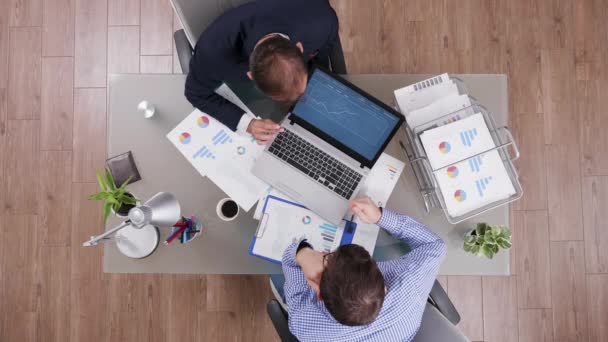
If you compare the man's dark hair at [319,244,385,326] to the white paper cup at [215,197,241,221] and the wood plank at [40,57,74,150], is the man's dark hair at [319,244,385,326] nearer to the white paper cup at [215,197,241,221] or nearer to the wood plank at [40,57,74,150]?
the white paper cup at [215,197,241,221]

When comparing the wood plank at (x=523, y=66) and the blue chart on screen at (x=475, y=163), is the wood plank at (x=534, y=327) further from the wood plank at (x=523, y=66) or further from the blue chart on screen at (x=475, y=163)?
the blue chart on screen at (x=475, y=163)

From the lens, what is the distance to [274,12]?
1.31m

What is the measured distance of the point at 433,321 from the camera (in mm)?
1358

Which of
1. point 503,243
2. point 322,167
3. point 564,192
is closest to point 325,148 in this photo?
point 322,167

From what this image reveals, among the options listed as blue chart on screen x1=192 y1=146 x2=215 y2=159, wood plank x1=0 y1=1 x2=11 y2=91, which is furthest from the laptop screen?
wood plank x1=0 y1=1 x2=11 y2=91

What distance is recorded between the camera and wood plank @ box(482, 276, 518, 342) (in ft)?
A: 7.28

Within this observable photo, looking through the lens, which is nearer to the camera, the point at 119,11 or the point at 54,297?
the point at 54,297

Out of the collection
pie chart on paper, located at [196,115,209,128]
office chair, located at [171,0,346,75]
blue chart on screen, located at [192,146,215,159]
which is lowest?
blue chart on screen, located at [192,146,215,159]

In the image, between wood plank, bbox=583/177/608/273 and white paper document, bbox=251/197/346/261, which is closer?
white paper document, bbox=251/197/346/261

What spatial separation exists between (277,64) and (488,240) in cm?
87

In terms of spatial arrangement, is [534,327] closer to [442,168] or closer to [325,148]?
[442,168]

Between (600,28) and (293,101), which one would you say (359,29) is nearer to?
(293,101)

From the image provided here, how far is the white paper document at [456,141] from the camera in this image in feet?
4.26

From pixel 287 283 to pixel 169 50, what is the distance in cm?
162
